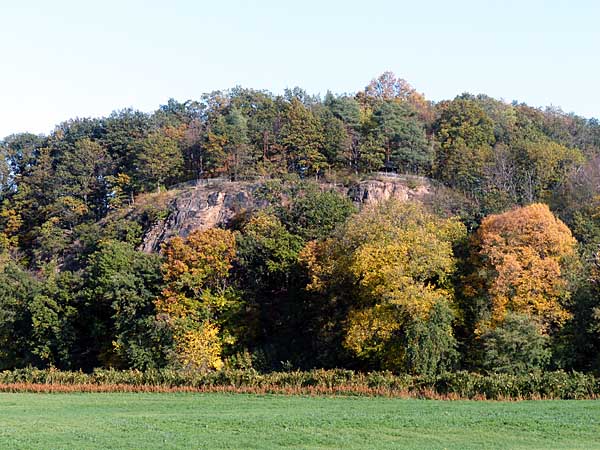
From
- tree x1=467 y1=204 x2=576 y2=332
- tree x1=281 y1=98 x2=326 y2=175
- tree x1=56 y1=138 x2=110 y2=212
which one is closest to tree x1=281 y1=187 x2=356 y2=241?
tree x1=467 y1=204 x2=576 y2=332

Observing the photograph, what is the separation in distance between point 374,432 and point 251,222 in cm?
4719

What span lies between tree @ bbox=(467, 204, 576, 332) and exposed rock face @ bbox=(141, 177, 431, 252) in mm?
30141

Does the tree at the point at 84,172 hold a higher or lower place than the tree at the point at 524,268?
higher

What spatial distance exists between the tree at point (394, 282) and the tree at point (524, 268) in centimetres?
266

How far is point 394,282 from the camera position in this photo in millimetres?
54250

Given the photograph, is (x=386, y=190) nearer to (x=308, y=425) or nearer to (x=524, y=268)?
(x=524, y=268)

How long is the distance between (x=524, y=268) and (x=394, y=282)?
9.13 m

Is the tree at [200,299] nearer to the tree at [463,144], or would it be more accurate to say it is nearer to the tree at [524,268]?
the tree at [524,268]

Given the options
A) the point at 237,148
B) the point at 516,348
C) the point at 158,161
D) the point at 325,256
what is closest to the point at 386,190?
the point at 237,148

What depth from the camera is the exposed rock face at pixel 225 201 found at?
88.7m

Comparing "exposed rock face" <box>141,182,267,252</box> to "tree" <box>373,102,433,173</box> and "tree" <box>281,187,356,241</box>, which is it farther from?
"tree" <box>373,102,433,173</box>

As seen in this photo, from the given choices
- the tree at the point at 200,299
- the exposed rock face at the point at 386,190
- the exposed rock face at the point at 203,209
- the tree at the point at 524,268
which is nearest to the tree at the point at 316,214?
the tree at the point at 200,299

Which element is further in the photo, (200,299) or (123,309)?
(200,299)

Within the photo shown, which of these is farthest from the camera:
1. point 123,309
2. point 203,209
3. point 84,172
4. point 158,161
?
point 84,172
